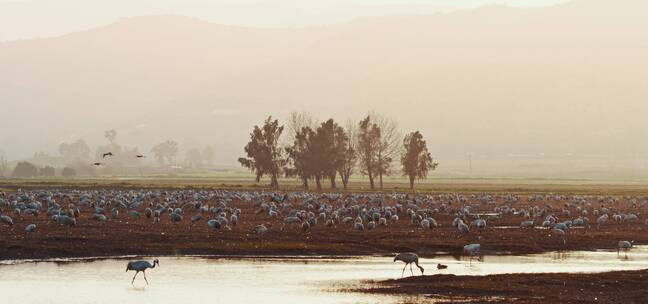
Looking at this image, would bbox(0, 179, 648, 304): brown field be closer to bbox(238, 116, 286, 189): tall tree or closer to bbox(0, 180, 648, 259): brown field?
bbox(0, 180, 648, 259): brown field

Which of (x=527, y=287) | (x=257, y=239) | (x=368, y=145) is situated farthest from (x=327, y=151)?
(x=527, y=287)

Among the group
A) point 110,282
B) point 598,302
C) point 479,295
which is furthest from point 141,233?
point 598,302

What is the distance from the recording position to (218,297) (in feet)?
114

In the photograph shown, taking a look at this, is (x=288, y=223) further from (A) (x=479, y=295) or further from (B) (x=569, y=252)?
(A) (x=479, y=295)

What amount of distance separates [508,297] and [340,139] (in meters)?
104

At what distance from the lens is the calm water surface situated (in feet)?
113

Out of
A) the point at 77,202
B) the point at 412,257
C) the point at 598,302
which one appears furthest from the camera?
the point at 77,202

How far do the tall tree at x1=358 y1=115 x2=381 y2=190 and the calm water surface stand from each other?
91.7 meters

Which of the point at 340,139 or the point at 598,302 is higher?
the point at 340,139

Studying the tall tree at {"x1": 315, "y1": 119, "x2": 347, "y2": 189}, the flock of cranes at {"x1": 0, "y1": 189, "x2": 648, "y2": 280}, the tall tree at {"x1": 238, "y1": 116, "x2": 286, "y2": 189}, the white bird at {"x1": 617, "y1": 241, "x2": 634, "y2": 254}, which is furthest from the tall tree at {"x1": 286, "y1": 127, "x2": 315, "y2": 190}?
the white bird at {"x1": 617, "y1": 241, "x2": 634, "y2": 254}

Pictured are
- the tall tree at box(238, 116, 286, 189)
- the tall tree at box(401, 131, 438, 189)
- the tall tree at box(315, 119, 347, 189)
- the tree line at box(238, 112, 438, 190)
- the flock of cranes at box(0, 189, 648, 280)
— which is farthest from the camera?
the tall tree at box(401, 131, 438, 189)

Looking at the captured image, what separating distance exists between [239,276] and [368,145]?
103164 millimetres

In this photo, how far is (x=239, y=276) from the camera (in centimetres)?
4000

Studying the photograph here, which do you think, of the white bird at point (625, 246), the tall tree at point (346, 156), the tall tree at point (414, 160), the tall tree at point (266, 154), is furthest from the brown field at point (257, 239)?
the tall tree at point (414, 160)
